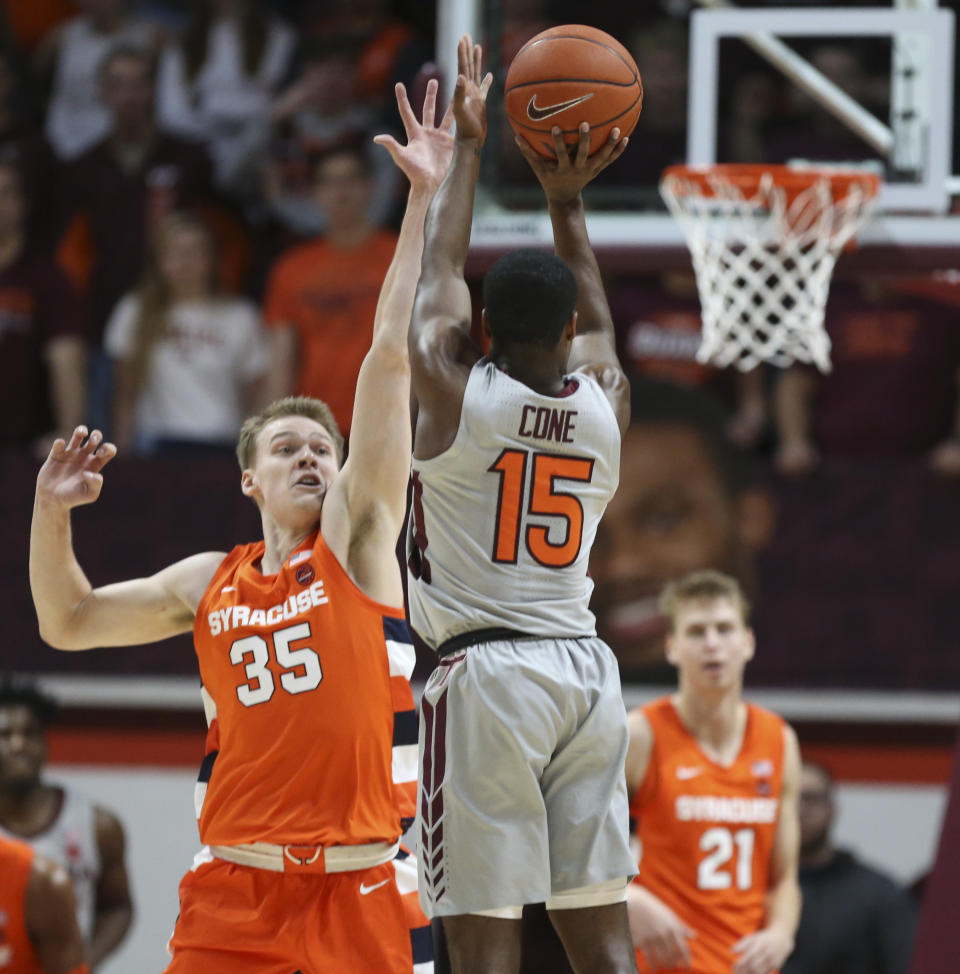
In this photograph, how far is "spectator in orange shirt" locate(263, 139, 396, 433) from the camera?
30.4ft

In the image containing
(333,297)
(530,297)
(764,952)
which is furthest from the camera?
(333,297)

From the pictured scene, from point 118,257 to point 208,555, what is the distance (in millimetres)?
5347

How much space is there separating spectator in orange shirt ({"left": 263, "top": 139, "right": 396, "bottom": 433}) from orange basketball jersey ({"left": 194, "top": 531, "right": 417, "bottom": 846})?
4631 mm

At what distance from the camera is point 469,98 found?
4281 millimetres

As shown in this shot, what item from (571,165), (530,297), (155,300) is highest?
(571,165)

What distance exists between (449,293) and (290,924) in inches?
65.3

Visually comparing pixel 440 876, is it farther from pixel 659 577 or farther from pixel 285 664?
pixel 659 577

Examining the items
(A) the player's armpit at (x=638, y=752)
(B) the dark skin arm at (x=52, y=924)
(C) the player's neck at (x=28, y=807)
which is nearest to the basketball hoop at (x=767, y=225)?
(A) the player's armpit at (x=638, y=752)

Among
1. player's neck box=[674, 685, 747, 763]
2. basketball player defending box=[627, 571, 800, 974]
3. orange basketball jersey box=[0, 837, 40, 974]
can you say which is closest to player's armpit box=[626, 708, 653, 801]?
basketball player defending box=[627, 571, 800, 974]

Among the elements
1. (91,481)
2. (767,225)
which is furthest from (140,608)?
Result: (767,225)

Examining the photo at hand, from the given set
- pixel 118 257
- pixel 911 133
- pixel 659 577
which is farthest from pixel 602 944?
pixel 118 257

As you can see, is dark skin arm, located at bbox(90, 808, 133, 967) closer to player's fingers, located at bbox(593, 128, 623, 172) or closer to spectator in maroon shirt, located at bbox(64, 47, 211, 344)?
spectator in maroon shirt, located at bbox(64, 47, 211, 344)

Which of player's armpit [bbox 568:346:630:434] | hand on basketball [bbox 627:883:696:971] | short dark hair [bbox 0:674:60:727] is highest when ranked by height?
player's armpit [bbox 568:346:630:434]

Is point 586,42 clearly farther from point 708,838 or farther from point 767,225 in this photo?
point 708,838
